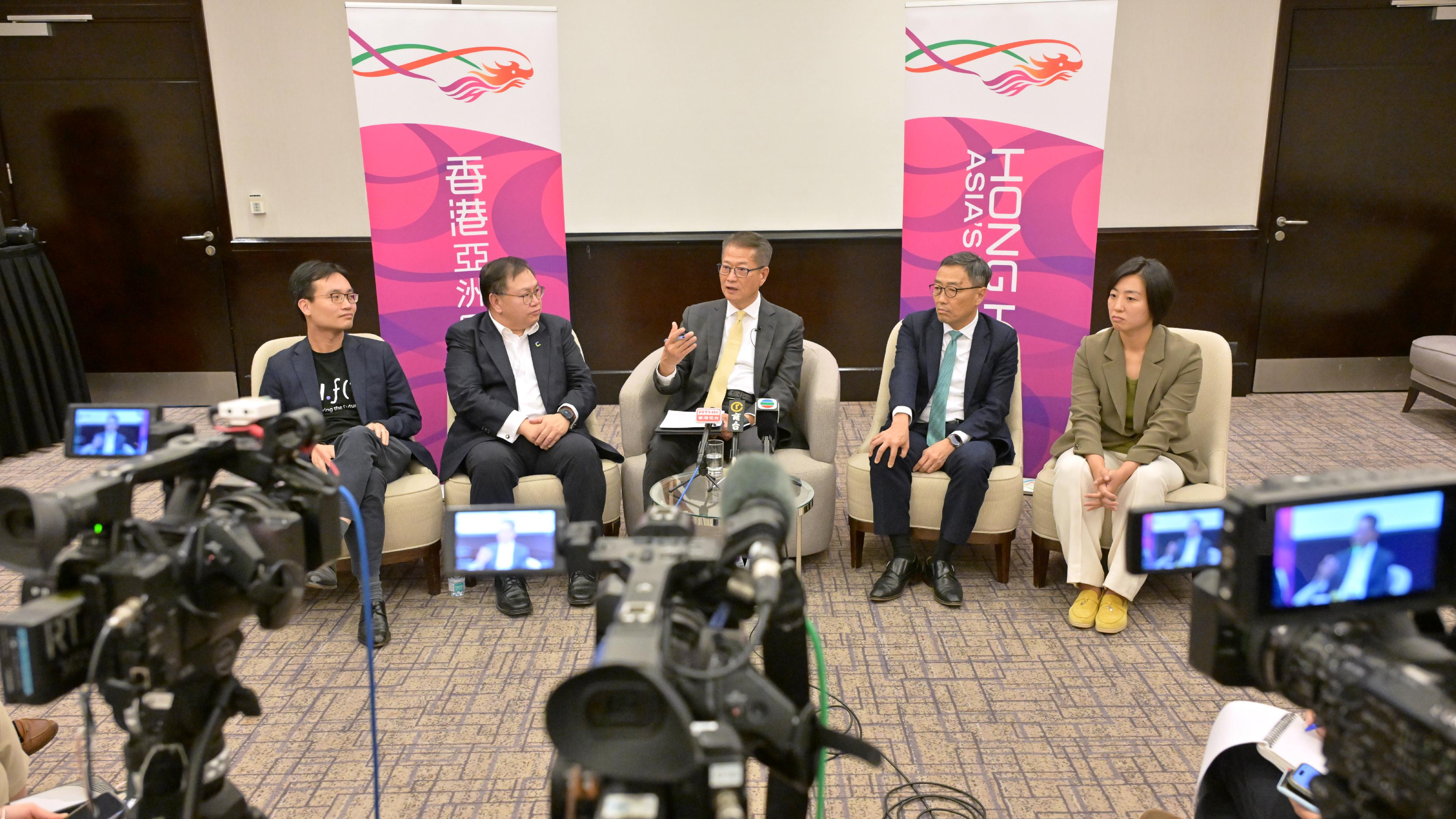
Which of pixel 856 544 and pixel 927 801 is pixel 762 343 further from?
pixel 927 801

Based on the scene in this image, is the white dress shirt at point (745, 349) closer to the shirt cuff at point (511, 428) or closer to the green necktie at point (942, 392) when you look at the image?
the shirt cuff at point (511, 428)

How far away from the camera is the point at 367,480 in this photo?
329 cm

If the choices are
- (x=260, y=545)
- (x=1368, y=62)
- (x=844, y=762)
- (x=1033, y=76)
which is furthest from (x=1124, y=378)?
(x=1368, y=62)

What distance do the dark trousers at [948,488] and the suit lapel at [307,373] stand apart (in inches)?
75.9

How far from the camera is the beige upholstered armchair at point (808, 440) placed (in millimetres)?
3602

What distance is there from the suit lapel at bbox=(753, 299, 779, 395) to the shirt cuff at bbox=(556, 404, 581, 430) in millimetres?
671

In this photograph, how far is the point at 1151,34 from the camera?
5.44m

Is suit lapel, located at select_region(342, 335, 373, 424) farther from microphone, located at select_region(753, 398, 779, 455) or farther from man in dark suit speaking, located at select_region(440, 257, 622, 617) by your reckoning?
microphone, located at select_region(753, 398, 779, 455)

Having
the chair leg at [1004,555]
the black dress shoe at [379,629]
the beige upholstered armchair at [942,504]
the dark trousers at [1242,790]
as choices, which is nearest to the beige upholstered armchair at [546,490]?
the black dress shoe at [379,629]

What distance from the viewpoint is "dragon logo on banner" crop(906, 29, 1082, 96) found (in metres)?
3.96

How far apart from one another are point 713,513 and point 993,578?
1241mm

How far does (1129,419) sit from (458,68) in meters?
2.97

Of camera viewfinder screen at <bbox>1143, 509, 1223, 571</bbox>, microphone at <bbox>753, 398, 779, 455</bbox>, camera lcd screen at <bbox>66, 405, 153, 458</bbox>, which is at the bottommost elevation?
microphone at <bbox>753, 398, 779, 455</bbox>

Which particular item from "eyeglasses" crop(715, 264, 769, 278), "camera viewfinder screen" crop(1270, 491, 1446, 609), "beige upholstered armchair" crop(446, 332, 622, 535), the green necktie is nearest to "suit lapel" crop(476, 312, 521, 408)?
"beige upholstered armchair" crop(446, 332, 622, 535)
